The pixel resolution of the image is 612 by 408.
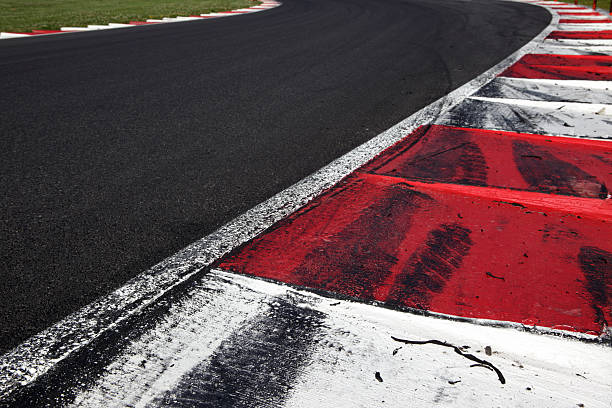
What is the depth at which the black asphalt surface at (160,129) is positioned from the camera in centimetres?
220

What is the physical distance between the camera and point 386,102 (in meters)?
4.62

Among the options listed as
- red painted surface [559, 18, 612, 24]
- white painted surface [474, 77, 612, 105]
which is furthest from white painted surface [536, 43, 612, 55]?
red painted surface [559, 18, 612, 24]

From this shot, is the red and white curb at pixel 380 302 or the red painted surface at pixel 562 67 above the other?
the red painted surface at pixel 562 67

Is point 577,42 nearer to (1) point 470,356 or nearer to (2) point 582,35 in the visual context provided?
(2) point 582,35

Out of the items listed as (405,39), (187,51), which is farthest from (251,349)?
(405,39)

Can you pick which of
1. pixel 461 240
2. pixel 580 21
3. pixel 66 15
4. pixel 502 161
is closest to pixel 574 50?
pixel 580 21

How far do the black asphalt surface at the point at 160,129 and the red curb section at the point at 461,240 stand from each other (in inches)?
17.4

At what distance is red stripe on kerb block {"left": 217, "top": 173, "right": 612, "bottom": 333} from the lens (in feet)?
6.12

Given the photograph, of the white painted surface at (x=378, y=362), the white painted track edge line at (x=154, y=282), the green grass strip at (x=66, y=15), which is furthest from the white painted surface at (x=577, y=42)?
the green grass strip at (x=66, y=15)

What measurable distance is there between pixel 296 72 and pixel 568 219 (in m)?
4.04

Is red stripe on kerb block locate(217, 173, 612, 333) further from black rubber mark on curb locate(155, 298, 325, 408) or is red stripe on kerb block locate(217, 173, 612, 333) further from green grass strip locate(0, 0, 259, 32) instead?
green grass strip locate(0, 0, 259, 32)

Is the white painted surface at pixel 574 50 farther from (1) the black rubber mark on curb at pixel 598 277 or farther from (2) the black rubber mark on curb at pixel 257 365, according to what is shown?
(2) the black rubber mark on curb at pixel 257 365

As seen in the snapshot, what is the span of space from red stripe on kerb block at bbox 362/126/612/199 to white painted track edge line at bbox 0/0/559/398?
0.93 ft

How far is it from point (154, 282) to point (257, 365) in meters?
0.64
